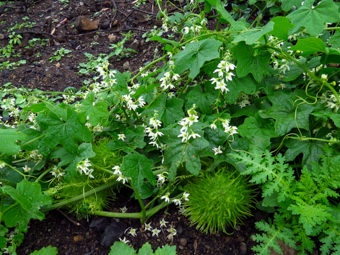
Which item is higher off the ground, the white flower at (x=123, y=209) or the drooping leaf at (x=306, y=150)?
the drooping leaf at (x=306, y=150)

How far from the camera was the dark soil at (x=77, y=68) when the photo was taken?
1.95 meters

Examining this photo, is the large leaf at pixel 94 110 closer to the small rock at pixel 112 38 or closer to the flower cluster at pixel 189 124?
the flower cluster at pixel 189 124

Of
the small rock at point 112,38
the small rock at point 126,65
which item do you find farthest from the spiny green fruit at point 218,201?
the small rock at point 112,38

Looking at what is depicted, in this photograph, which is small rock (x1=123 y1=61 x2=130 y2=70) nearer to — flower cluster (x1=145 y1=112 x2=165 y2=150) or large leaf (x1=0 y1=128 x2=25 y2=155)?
flower cluster (x1=145 y1=112 x2=165 y2=150)

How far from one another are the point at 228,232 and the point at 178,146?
2.17ft

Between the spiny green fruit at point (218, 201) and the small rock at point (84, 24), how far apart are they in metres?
3.07

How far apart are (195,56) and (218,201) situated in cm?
96

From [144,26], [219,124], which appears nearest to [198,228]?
[219,124]

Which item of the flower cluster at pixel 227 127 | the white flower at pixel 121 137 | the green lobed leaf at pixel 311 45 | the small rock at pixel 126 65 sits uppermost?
the green lobed leaf at pixel 311 45

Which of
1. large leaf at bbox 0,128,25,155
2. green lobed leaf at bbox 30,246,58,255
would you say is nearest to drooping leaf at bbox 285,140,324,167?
green lobed leaf at bbox 30,246,58,255

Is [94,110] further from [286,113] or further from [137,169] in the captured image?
[286,113]

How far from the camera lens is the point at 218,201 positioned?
1.87 m

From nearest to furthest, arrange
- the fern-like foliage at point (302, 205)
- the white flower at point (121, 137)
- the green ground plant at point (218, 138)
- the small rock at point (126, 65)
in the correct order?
the fern-like foliage at point (302, 205) → the green ground plant at point (218, 138) → the white flower at point (121, 137) → the small rock at point (126, 65)

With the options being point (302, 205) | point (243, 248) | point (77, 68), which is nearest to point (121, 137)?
point (243, 248)
